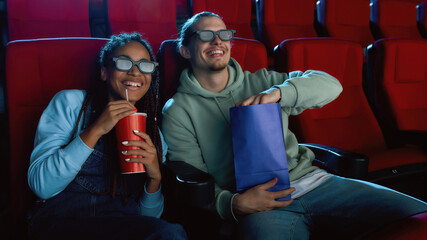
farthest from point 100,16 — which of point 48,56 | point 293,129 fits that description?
point 293,129

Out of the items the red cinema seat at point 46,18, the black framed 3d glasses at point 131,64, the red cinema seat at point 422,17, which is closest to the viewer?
the black framed 3d glasses at point 131,64

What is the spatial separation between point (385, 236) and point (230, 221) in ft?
1.11

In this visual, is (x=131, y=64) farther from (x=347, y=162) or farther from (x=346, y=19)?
(x=346, y=19)

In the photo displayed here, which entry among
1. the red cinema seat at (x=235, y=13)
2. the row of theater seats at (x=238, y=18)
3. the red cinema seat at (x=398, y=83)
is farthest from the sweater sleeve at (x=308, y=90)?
the red cinema seat at (x=235, y=13)

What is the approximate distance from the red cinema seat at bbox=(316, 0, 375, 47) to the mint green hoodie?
1.47 metres

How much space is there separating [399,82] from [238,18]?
1.17 meters

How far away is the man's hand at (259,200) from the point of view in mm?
653

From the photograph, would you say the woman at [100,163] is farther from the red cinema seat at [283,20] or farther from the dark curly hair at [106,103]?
the red cinema seat at [283,20]

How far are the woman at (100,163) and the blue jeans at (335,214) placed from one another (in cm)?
18

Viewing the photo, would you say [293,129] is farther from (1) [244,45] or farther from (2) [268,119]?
(2) [268,119]

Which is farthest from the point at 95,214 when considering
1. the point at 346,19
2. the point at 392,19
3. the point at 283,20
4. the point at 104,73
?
the point at 392,19

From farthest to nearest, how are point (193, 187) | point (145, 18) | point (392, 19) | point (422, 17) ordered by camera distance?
point (422, 17) < point (392, 19) < point (145, 18) < point (193, 187)

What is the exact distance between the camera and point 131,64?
30.5 inches

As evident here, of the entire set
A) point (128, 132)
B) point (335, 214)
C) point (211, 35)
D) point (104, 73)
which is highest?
point (211, 35)
